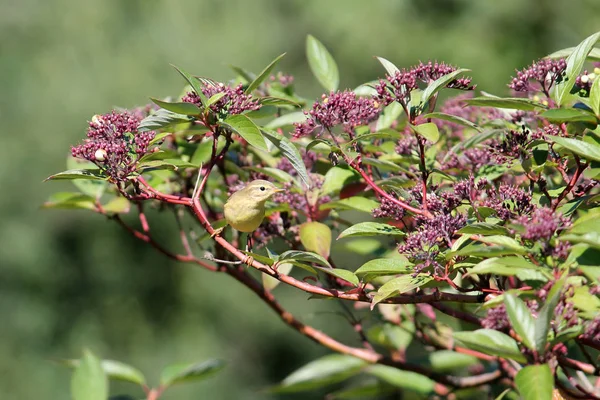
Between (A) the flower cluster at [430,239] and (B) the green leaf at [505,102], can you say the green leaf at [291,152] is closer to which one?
(A) the flower cluster at [430,239]

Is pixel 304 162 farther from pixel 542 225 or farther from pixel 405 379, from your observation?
pixel 542 225

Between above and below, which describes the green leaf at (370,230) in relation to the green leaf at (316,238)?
below

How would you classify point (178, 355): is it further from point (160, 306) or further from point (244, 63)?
point (244, 63)

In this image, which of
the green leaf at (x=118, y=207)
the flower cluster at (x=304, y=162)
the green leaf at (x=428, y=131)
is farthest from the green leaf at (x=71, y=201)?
the green leaf at (x=428, y=131)

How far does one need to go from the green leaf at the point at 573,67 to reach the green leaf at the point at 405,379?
1.43m

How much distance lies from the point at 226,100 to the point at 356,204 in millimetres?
620

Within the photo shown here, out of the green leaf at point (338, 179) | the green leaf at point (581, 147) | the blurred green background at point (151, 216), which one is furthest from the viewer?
the blurred green background at point (151, 216)

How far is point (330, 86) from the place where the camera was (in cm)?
271

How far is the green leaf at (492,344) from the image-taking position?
1.50 meters

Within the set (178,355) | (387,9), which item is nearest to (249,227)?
(178,355)

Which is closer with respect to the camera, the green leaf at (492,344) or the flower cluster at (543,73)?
the green leaf at (492,344)

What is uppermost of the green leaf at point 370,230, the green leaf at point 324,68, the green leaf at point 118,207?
the green leaf at point 324,68

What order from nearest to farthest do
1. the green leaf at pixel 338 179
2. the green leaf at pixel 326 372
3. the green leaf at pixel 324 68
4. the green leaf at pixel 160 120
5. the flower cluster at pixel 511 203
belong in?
the flower cluster at pixel 511 203 → the green leaf at pixel 160 120 → the green leaf at pixel 338 179 → the green leaf at pixel 324 68 → the green leaf at pixel 326 372

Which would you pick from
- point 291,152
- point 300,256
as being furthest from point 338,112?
point 300,256
